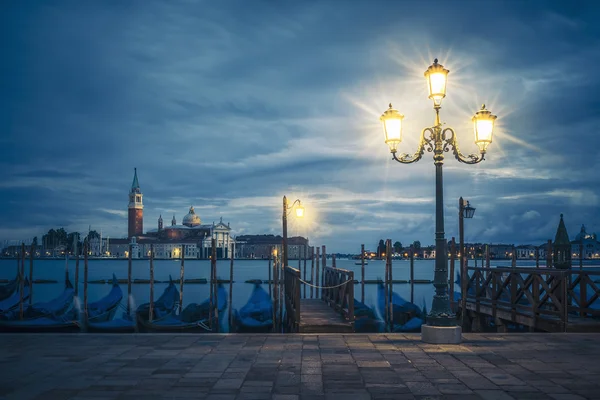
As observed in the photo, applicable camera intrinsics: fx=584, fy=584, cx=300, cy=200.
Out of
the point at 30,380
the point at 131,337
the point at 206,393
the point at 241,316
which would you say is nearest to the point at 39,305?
the point at 241,316

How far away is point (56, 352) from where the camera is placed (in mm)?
7777

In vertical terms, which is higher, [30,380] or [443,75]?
[443,75]

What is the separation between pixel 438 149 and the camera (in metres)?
8.91

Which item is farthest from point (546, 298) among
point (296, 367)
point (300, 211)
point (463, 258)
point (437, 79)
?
point (300, 211)

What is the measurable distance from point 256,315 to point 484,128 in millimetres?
11441

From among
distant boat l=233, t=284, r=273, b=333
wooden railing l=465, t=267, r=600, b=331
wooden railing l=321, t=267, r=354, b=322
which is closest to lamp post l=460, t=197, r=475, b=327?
wooden railing l=465, t=267, r=600, b=331

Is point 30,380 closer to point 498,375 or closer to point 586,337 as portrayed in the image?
point 498,375

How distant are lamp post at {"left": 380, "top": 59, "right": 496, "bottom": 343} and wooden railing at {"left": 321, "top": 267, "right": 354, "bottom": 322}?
12.0ft

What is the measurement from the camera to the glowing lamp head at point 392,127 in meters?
8.95

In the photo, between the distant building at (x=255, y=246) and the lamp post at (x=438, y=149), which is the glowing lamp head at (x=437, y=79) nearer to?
the lamp post at (x=438, y=149)

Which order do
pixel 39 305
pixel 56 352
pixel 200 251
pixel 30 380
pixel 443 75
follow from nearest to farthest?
pixel 30 380 < pixel 56 352 < pixel 443 75 < pixel 39 305 < pixel 200 251

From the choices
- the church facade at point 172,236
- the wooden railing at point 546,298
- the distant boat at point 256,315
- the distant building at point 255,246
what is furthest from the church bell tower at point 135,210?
the wooden railing at point 546,298

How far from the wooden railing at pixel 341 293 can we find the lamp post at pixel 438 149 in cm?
365

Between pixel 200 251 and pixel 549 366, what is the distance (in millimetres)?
148775
